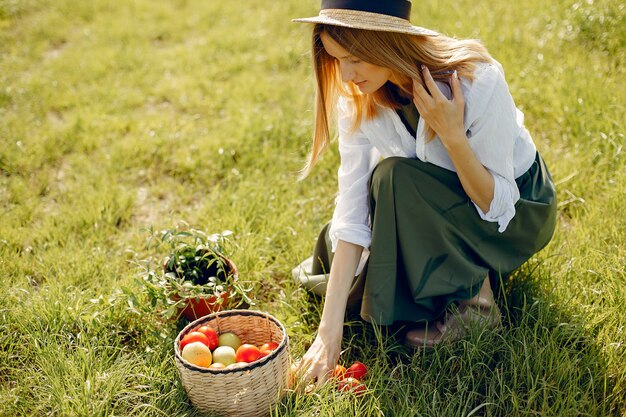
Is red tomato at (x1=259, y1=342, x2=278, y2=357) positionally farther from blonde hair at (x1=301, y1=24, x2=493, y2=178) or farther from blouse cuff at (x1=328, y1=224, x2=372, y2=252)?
blonde hair at (x1=301, y1=24, x2=493, y2=178)

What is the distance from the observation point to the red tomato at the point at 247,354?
2.42 metres

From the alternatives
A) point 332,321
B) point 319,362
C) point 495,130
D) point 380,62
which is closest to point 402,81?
point 380,62

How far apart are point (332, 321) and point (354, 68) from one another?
929 mm

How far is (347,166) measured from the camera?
2.84 m

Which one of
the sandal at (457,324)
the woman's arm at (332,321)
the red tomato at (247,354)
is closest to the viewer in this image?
the red tomato at (247,354)

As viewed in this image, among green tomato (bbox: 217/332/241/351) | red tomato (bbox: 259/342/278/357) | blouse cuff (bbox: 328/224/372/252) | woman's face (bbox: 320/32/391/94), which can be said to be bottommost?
green tomato (bbox: 217/332/241/351)

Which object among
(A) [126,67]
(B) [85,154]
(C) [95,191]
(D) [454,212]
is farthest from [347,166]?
(A) [126,67]

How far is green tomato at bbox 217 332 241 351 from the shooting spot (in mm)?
2555

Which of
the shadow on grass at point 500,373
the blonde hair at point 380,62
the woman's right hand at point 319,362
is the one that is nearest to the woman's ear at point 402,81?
the blonde hair at point 380,62

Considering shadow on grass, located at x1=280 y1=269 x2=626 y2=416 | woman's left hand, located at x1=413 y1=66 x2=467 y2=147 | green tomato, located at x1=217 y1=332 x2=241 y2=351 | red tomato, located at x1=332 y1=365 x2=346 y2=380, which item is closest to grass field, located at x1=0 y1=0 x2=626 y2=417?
shadow on grass, located at x1=280 y1=269 x2=626 y2=416

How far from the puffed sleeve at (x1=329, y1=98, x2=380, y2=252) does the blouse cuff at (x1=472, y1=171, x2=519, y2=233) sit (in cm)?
44

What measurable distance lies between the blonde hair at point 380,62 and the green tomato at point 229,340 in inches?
29.4

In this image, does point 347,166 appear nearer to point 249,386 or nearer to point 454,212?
point 454,212

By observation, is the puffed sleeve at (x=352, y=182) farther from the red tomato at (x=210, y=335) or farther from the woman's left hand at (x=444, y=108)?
the red tomato at (x=210, y=335)
